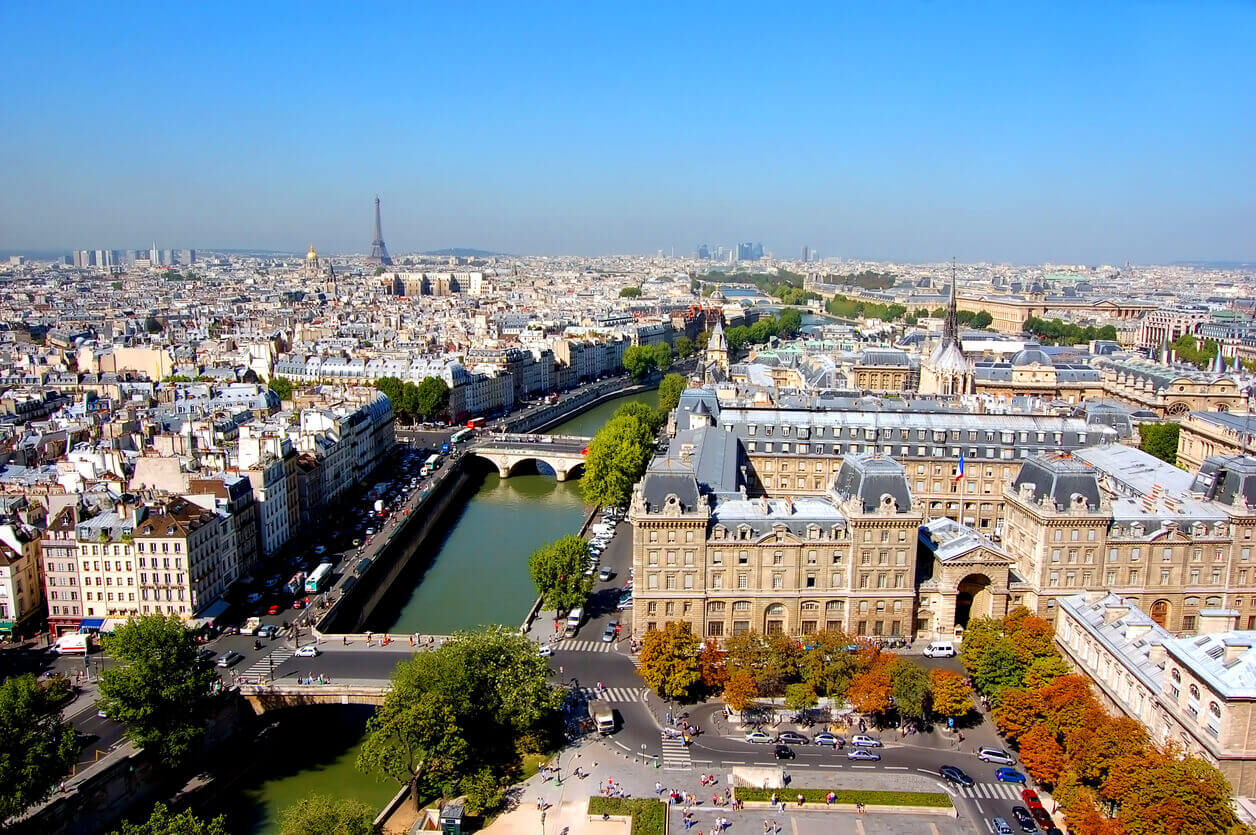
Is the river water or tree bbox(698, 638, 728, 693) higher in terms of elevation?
tree bbox(698, 638, 728, 693)

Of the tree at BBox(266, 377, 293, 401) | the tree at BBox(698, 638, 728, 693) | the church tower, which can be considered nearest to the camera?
the tree at BBox(698, 638, 728, 693)

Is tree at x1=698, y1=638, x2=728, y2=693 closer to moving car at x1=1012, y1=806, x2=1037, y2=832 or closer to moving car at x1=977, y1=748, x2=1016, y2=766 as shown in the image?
moving car at x1=977, y1=748, x2=1016, y2=766

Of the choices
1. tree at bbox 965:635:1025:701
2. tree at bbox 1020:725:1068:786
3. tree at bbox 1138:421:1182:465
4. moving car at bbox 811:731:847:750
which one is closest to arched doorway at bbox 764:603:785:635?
moving car at bbox 811:731:847:750

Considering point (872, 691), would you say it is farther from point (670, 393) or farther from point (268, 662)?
point (670, 393)

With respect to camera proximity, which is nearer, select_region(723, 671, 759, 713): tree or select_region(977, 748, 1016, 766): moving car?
select_region(977, 748, 1016, 766): moving car

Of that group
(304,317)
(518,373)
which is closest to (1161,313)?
(518,373)

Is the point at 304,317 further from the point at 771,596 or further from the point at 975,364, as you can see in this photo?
the point at 771,596

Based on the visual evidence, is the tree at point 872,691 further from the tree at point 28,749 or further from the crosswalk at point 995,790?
the tree at point 28,749

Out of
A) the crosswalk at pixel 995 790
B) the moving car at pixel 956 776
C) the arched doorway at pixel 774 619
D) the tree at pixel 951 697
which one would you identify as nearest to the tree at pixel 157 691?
the arched doorway at pixel 774 619
